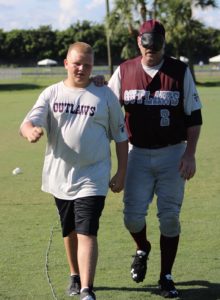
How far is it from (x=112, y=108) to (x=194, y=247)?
2276 millimetres


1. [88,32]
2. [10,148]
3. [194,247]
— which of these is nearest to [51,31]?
[88,32]

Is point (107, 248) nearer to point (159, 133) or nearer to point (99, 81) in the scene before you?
point (159, 133)

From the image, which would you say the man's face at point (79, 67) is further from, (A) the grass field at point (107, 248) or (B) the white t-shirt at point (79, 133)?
(A) the grass field at point (107, 248)

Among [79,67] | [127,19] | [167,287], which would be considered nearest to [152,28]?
[79,67]

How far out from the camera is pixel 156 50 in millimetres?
5457

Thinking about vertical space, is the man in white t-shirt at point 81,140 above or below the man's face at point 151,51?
below

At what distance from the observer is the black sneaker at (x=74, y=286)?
537 cm

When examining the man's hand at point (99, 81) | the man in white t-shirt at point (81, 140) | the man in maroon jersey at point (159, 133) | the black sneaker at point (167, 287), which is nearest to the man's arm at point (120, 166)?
the man in white t-shirt at point (81, 140)

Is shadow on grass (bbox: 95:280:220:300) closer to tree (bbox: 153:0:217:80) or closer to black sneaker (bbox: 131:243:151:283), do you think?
black sneaker (bbox: 131:243:151:283)

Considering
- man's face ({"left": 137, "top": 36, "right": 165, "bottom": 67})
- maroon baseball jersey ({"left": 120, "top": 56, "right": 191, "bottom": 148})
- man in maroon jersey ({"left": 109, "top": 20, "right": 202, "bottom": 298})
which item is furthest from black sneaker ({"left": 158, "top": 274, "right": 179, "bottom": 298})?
man's face ({"left": 137, "top": 36, "right": 165, "bottom": 67})

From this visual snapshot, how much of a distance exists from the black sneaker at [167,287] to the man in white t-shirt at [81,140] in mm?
741

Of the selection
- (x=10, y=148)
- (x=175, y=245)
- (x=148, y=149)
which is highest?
(x=148, y=149)

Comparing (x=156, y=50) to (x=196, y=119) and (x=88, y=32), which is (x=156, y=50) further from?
(x=88, y=32)

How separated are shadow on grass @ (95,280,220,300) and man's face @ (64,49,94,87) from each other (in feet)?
5.68
